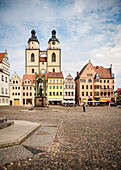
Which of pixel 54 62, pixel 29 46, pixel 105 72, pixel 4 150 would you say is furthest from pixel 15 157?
pixel 29 46

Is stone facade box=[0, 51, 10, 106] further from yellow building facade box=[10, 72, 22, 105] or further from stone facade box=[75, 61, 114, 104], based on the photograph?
stone facade box=[75, 61, 114, 104]

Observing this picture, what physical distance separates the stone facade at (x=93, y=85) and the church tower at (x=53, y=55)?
15240 mm

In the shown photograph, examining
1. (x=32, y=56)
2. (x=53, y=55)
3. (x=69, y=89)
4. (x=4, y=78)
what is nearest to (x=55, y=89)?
(x=69, y=89)

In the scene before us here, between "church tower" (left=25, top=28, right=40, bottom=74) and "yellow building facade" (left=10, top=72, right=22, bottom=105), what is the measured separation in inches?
489

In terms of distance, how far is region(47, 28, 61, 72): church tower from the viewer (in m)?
75.3

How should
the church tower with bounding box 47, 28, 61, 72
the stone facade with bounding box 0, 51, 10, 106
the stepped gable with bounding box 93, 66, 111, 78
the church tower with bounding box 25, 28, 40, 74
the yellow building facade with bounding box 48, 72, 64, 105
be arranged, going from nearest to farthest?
the stone facade with bounding box 0, 51, 10, 106, the yellow building facade with bounding box 48, 72, 64, 105, the stepped gable with bounding box 93, 66, 111, 78, the church tower with bounding box 25, 28, 40, 74, the church tower with bounding box 47, 28, 61, 72

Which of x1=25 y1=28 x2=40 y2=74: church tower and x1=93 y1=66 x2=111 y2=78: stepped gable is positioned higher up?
x1=25 y1=28 x2=40 y2=74: church tower

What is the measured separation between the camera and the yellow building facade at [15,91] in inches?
2468

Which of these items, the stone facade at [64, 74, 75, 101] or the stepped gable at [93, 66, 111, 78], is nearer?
the stone facade at [64, 74, 75, 101]

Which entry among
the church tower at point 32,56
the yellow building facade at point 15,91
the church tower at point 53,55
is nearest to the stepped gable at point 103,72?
the church tower at point 53,55

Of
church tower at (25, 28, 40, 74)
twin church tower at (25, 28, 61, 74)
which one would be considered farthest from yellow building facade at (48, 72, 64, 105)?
church tower at (25, 28, 40, 74)

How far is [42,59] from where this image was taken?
7919 centimetres

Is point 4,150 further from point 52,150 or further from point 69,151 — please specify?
point 69,151

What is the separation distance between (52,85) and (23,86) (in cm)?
1084
